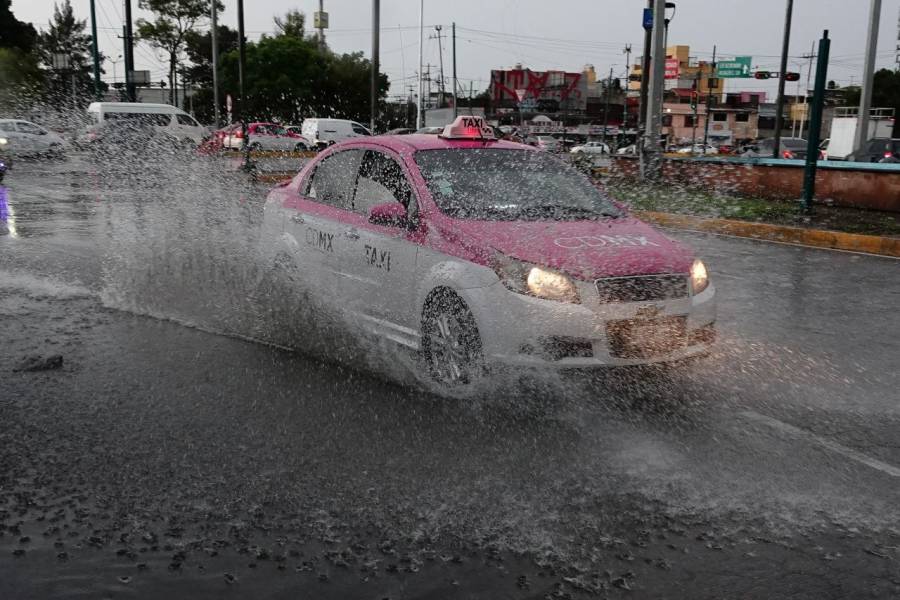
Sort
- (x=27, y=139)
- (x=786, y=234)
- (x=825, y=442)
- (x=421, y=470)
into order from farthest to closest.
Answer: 1. (x=27, y=139)
2. (x=786, y=234)
3. (x=825, y=442)
4. (x=421, y=470)

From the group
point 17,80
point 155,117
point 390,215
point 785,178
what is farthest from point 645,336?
point 17,80

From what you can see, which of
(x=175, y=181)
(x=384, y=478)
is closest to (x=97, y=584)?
(x=384, y=478)

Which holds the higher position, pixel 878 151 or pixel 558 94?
pixel 558 94

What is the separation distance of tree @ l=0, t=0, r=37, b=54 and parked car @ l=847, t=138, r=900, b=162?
80.7 m

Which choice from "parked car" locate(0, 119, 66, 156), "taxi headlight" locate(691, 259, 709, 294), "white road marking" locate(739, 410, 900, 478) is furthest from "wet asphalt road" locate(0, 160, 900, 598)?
"parked car" locate(0, 119, 66, 156)

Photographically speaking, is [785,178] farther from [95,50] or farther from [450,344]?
[95,50]

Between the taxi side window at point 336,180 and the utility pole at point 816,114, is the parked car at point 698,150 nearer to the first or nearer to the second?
the utility pole at point 816,114

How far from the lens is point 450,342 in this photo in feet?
17.0

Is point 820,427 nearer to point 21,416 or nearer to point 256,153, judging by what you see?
point 21,416

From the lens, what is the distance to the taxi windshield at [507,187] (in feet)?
18.5

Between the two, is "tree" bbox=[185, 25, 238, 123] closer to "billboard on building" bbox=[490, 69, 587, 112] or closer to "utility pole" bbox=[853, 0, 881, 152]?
"billboard on building" bbox=[490, 69, 587, 112]

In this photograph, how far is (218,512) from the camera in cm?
360

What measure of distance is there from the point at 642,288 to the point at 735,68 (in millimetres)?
62814

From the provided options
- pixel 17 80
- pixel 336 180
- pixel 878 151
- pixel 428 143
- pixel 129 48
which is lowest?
pixel 878 151
